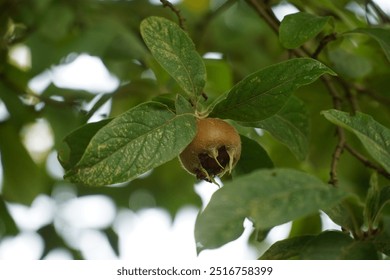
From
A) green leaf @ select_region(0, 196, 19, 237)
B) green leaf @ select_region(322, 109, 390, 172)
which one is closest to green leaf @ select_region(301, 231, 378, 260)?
green leaf @ select_region(322, 109, 390, 172)

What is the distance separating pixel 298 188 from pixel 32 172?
1705 mm

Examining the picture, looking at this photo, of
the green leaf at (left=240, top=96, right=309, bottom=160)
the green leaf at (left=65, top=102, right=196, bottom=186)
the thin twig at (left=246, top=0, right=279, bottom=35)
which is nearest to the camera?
the green leaf at (left=65, top=102, right=196, bottom=186)

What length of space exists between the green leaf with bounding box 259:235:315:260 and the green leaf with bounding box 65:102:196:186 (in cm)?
30

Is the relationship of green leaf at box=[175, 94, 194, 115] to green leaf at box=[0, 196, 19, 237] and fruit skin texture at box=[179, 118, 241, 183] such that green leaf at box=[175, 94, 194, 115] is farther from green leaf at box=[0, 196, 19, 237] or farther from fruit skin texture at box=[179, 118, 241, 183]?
green leaf at box=[0, 196, 19, 237]

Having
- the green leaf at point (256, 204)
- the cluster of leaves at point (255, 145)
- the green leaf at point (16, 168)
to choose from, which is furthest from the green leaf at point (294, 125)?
the green leaf at point (16, 168)

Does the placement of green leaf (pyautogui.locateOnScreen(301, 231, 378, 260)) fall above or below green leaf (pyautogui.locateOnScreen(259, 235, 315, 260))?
above

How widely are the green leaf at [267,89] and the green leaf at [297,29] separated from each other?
0.23 metres

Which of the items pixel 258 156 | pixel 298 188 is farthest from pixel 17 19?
pixel 298 188

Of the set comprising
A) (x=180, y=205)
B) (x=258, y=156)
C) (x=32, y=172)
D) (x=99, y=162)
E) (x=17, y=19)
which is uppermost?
(x=99, y=162)

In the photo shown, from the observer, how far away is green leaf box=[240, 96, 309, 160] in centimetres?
158

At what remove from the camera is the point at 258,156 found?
1.48 m

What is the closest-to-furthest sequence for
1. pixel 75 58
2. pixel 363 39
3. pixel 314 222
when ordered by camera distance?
pixel 314 222 → pixel 363 39 → pixel 75 58

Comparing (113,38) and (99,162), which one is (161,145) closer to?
(99,162)

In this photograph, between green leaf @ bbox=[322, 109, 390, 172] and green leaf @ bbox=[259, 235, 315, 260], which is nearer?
green leaf @ bbox=[322, 109, 390, 172]
